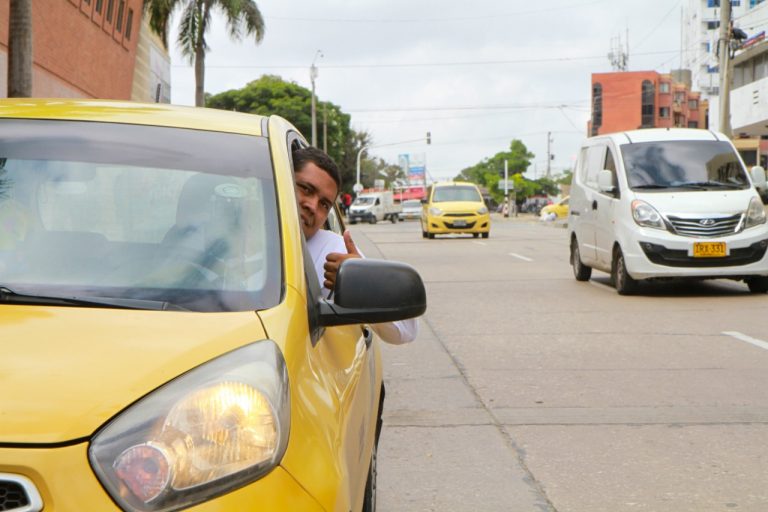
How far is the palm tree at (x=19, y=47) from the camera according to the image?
17.7 m

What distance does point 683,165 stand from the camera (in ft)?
47.5

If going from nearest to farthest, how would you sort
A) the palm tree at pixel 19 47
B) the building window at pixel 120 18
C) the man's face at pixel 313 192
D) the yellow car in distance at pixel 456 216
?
1. the man's face at pixel 313 192
2. the palm tree at pixel 19 47
3. the yellow car in distance at pixel 456 216
4. the building window at pixel 120 18

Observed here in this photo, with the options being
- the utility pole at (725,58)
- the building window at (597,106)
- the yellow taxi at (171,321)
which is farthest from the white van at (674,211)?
the building window at (597,106)

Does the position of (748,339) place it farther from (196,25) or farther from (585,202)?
(196,25)

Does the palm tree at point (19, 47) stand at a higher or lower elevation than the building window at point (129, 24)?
lower

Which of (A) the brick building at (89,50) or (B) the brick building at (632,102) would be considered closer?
(A) the brick building at (89,50)

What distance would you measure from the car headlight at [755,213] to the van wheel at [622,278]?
1507 mm

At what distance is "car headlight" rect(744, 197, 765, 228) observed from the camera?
13820 mm

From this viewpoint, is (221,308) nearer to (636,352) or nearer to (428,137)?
(636,352)

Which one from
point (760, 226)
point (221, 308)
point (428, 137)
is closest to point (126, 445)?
point (221, 308)

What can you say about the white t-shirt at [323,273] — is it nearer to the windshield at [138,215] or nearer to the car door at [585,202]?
the windshield at [138,215]

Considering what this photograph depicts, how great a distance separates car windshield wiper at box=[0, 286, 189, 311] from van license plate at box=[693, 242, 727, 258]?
1153cm

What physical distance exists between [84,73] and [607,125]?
90865 mm

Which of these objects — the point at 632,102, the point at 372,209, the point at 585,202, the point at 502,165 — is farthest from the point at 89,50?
the point at 502,165
